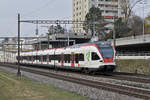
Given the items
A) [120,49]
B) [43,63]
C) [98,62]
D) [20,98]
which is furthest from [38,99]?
[120,49]

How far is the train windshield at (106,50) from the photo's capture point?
24.2 m

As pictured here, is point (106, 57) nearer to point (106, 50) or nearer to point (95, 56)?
point (106, 50)

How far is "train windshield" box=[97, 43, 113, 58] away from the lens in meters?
24.2

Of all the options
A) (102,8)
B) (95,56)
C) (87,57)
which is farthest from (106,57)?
(102,8)

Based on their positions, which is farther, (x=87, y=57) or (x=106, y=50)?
(x=87, y=57)

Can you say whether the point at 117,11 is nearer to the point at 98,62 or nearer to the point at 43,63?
the point at 43,63

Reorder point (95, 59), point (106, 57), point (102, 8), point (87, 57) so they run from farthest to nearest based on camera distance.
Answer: point (102, 8) → point (87, 57) → point (95, 59) → point (106, 57)

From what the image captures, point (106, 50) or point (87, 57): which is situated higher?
point (106, 50)

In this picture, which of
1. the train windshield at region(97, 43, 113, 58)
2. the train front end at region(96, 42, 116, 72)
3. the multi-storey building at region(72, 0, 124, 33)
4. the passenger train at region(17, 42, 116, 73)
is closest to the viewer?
the train front end at region(96, 42, 116, 72)

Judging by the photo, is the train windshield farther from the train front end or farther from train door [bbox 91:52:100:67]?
train door [bbox 91:52:100:67]

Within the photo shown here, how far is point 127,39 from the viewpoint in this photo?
200ft

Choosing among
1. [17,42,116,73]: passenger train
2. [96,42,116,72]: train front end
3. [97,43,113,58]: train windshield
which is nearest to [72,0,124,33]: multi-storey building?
[17,42,116,73]: passenger train

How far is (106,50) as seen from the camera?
965 inches

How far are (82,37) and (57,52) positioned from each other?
59.4 metres
